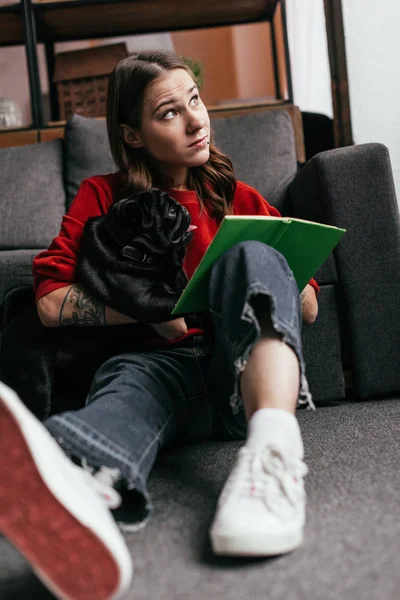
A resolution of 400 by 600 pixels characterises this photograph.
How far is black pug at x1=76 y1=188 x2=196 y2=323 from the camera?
40.9 inches

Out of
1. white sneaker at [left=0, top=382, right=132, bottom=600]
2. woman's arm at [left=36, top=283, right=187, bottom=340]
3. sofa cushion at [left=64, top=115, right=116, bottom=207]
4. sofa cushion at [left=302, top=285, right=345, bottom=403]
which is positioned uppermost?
sofa cushion at [left=64, top=115, right=116, bottom=207]

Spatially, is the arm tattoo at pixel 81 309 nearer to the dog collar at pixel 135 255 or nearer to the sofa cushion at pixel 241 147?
the dog collar at pixel 135 255

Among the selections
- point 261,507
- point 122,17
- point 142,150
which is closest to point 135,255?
point 142,150

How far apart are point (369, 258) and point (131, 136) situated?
0.62 metres

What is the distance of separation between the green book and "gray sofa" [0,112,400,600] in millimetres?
292

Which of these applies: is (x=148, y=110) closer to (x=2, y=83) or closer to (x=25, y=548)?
(x=25, y=548)

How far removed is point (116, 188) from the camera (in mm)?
1238

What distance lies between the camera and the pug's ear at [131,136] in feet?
4.17

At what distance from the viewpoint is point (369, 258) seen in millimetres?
1525

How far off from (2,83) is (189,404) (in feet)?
11.9

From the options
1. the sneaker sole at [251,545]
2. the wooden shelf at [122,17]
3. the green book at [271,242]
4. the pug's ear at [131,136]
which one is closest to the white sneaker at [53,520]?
the sneaker sole at [251,545]

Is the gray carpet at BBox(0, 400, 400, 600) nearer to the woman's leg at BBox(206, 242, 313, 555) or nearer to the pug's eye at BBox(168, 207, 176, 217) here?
the woman's leg at BBox(206, 242, 313, 555)

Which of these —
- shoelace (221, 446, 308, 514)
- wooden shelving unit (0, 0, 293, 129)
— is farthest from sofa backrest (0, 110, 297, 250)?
shoelace (221, 446, 308, 514)

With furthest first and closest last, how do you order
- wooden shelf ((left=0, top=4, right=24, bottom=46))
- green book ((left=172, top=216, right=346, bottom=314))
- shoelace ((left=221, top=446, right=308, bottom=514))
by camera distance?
1. wooden shelf ((left=0, top=4, right=24, bottom=46))
2. green book ((left=172, top=216, right=346, bottom=314))
3. shoelace ((left=221, top=446, right=308, bottom=514))
